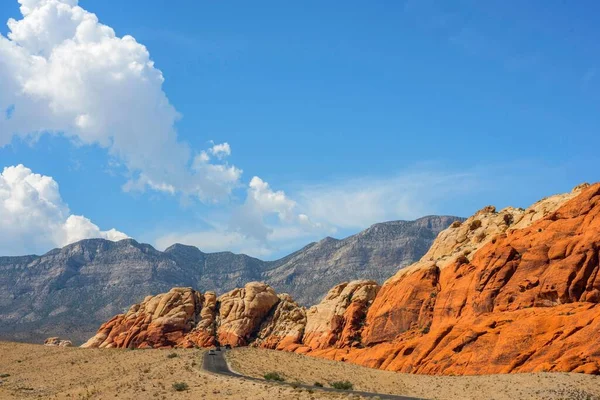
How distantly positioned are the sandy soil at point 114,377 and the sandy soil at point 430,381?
7324mm

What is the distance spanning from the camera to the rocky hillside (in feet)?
175

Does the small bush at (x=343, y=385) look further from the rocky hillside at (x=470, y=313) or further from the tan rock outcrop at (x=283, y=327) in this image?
the tan rock outcrop at (x=283, y=327)

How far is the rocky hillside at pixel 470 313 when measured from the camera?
53.3 meters

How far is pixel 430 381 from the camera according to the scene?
5381cm

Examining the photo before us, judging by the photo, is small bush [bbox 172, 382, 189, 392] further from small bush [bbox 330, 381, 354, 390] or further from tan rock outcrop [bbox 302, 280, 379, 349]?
tan rock outcrop [bbox 302, 280, 379, 349]

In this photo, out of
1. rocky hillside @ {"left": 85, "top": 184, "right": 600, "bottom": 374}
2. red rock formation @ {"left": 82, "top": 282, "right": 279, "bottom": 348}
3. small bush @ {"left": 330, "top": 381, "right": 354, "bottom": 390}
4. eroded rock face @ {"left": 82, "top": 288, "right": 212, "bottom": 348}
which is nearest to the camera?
small bush @ {"left": 330, "top": 381, "right": 354, "bottom": 390}

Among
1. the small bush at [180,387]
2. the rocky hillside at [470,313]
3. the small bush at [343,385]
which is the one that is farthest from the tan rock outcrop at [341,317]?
the small bush at [180,387]

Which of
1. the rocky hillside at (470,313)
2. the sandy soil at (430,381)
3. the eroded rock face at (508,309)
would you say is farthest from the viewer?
the rocky hillside at (470,313)

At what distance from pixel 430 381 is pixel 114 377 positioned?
31.4 metres

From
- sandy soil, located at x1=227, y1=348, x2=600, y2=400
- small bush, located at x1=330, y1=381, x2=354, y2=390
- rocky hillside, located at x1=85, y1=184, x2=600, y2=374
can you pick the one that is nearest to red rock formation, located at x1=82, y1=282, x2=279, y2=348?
rocky hillside, located at x1=85, y1=184, x2=600, y2=374

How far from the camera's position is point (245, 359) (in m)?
71.0

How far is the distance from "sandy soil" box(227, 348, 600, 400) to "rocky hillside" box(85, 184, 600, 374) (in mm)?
2553

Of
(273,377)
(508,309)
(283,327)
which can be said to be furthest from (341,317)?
(273,377)

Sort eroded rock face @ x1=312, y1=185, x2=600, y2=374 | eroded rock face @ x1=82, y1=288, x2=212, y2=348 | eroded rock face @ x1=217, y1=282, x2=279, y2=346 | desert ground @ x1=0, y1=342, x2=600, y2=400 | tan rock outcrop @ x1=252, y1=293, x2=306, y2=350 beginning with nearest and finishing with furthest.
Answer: desert ground @ x1=0, y1=342, x2=600, y2=400 → eroded rock face @ x1=312, y1=185, x2=600, y2=374 → tan rock outcrop @ x1=252, y1=293, x2=306, y2=350 → eroded rock face @ x1=217, y1=282, x2=279, y2=346 → eroded rock face @ x1=82, y1=288, x2=212, y2=348
